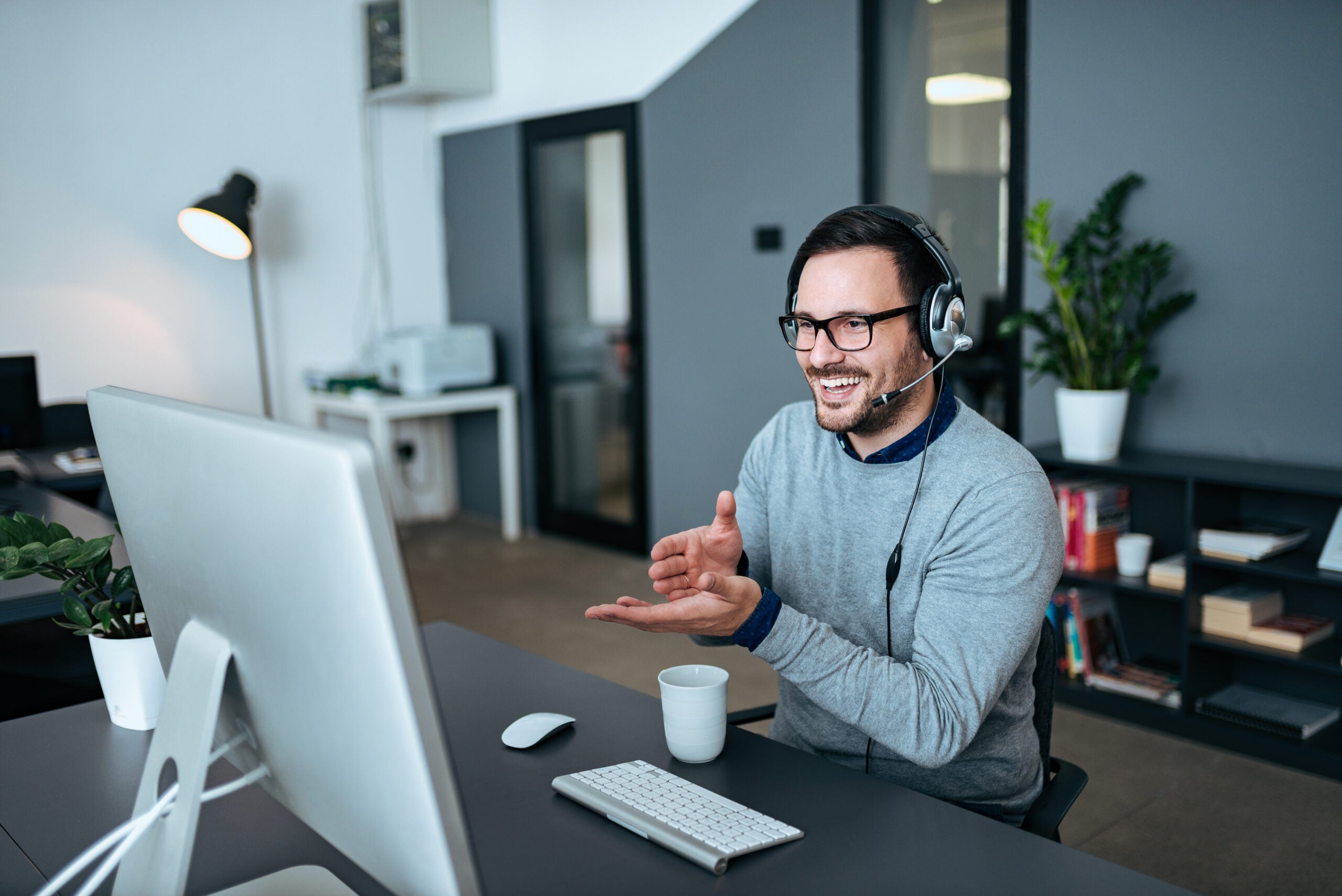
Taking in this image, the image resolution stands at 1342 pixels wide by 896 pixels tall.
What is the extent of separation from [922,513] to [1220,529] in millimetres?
1816

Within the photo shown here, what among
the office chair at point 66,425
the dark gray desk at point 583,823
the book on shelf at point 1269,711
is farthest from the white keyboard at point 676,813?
the office chair at point 66,425

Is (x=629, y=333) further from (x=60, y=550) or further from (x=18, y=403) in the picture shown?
(x=60, y=550)

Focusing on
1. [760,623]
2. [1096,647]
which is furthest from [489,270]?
[760,623]

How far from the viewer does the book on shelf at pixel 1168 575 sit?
9.44 ft

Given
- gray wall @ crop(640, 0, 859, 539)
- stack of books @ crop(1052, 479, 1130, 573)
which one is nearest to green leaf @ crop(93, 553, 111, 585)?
stack of books @ crop(1052, 479, 1130, 573)

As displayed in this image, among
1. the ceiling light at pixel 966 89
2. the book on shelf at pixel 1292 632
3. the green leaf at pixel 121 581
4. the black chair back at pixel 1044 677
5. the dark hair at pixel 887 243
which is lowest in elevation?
the book on shelf at pixel 1292 632

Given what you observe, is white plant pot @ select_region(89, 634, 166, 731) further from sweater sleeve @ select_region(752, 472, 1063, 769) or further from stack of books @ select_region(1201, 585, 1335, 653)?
stack of books @ select_region(1201, 585, 1335, 653)

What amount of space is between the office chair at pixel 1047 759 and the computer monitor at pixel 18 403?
8.28 ft

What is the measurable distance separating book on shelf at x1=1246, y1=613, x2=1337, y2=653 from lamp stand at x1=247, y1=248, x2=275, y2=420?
12.8 feet

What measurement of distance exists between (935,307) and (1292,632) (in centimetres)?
186

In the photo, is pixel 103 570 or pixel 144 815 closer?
pixel 144 815

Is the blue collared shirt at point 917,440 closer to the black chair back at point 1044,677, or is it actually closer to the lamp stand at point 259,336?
the black chair back at point 1044,677

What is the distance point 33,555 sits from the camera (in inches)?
49.5

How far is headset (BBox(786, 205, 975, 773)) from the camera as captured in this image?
1.41m
